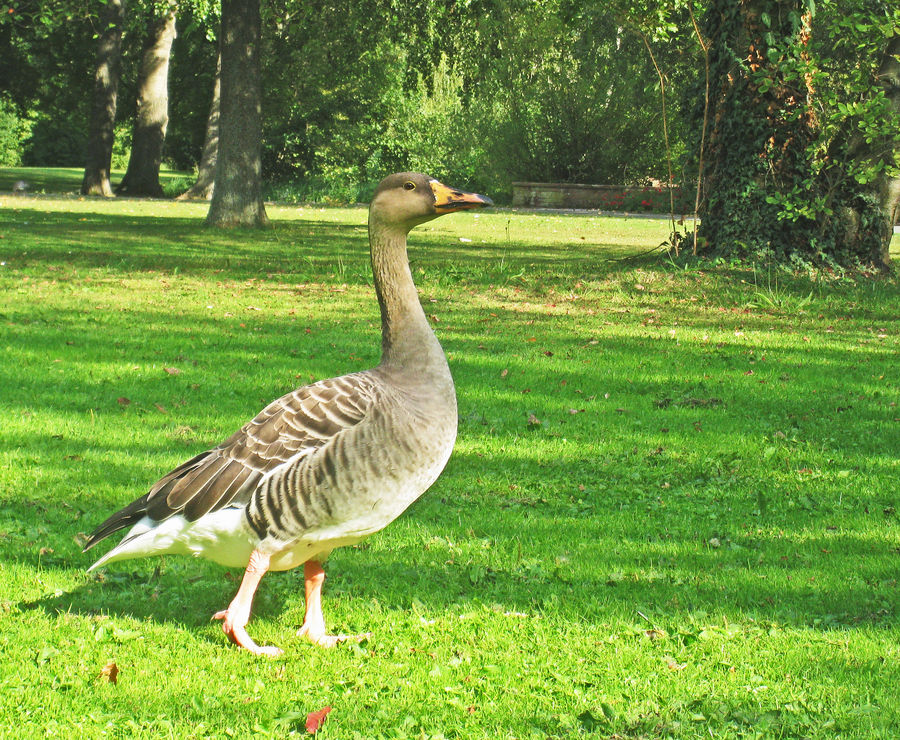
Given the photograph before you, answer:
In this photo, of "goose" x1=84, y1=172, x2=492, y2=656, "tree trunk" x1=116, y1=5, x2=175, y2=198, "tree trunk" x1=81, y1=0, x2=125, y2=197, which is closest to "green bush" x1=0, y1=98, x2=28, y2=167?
"tree trunk" x1=81, y1=0, x2=125, y2=197

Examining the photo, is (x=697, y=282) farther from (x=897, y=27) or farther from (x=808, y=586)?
(x=808, y=586)

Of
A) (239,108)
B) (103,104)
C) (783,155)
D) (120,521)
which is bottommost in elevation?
(120,521)

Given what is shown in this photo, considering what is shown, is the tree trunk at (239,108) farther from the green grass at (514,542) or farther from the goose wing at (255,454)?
the goose wing at (255,454)

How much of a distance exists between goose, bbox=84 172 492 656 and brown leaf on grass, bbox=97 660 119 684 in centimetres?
40

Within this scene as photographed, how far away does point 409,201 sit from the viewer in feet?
14.3

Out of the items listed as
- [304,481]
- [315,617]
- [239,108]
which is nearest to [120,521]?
[304,481]

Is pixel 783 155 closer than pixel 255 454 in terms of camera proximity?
No

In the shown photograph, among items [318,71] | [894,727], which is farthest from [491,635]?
[318,71]

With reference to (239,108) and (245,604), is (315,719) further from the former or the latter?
(239,108)

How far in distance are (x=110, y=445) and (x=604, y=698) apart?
403 cm

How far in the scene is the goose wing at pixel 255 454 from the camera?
12.7 feet

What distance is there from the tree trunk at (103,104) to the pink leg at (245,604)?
32.7m

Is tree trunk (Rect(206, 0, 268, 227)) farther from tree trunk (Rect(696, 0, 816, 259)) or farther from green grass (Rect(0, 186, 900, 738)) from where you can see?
tree trunk (Rect(696, 0, 816, 259))

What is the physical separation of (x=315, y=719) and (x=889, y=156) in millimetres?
13031
